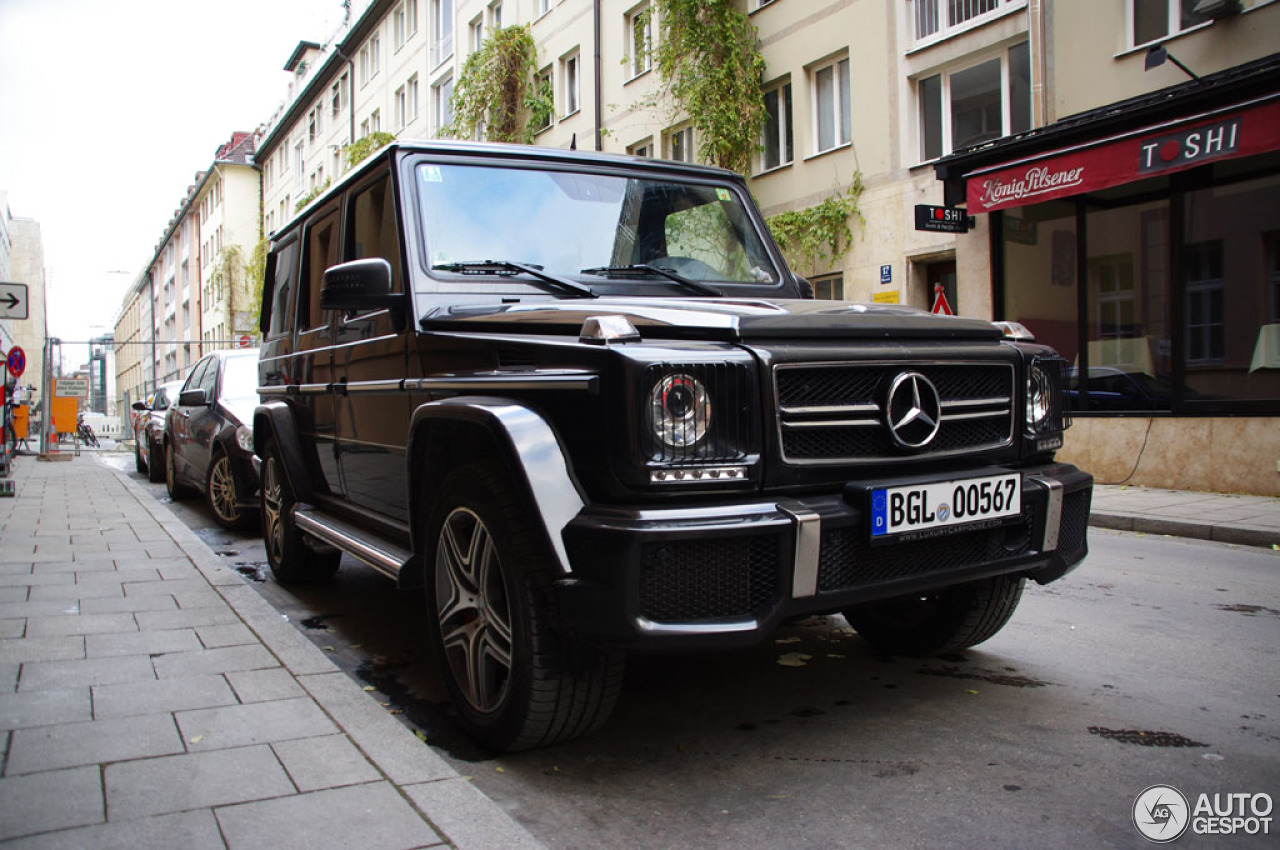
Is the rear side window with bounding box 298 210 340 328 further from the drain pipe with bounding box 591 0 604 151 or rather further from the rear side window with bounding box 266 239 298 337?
the drain pipe with bounding box 591 0 604 151

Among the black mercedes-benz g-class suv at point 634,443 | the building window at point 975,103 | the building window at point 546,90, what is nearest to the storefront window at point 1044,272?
the building window at point 975,103

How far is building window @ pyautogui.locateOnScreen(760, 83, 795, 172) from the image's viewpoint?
60.0 ft

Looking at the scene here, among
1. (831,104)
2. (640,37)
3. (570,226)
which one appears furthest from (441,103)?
(570,226)

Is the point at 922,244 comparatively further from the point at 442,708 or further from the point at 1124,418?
the point at 442,708

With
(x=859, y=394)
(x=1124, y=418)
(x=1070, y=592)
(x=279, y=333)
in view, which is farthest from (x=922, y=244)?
(x=859, y=394)

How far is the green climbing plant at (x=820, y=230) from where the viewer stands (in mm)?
16516

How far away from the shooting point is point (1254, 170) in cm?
1075

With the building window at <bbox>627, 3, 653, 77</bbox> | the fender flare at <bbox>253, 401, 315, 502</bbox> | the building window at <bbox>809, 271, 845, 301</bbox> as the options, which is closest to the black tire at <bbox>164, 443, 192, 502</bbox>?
the fender flare at <bbox>253, 401, 315, 502</bbox>

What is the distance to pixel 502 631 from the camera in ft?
10.0

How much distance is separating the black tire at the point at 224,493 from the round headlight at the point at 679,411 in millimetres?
6835

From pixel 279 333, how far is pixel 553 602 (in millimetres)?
4024

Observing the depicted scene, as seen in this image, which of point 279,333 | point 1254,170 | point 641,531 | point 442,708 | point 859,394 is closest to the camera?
point 641,531

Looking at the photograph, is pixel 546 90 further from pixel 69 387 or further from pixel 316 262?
pixel 316 262

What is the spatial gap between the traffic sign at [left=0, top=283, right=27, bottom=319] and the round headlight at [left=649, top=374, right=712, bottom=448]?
14.0 metres
